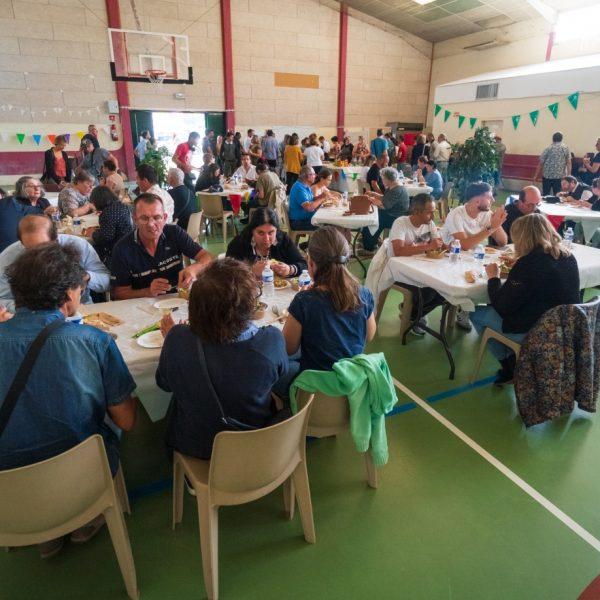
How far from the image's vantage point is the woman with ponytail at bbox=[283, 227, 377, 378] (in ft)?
6.50

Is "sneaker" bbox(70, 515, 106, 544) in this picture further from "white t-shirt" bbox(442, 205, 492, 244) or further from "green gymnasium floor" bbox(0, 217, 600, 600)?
"white t-shirt" bbox(442, 205, 492, 244)

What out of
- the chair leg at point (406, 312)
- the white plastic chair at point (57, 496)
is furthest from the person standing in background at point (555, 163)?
the white plastic chair at point (57, 496)

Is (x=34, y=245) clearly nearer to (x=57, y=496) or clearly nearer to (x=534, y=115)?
(x=57, y=496)

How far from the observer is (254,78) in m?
12.5

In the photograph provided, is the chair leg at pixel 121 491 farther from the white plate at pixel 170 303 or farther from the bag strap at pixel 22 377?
the white plate at pixel 170 303

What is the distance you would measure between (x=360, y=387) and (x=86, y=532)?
1362mm

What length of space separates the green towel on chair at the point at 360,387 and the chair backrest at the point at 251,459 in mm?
185

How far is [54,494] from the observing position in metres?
1.31

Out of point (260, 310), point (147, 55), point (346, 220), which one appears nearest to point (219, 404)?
point (260, 310)

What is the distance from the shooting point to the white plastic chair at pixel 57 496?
1.23m

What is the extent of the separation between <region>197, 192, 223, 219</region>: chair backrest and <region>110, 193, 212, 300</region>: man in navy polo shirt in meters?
3.94

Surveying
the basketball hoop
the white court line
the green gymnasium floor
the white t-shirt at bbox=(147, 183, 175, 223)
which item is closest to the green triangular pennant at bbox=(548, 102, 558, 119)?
the basketball hoop

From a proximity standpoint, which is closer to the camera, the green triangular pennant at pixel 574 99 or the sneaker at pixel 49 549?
the sneaker at pixel 49 549

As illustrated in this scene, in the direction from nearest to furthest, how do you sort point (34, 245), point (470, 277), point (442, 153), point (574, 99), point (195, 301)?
point (195, 301) → point (34, 245) → point (470, 277) → point (574, 99) → point (442, 153)
